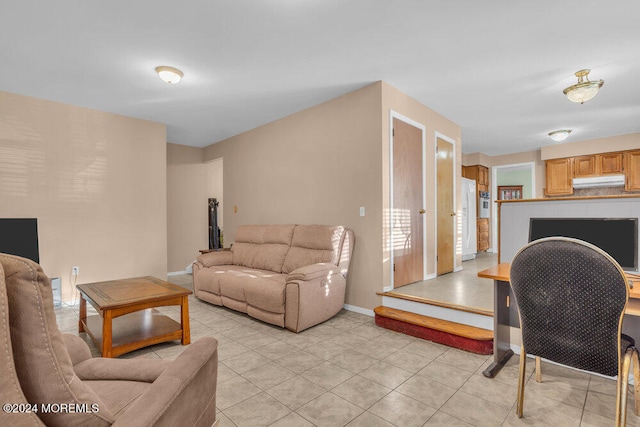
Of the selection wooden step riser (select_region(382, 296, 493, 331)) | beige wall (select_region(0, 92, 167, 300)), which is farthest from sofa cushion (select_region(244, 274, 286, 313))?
beige wall (select_region(0, 92, 167, 300))

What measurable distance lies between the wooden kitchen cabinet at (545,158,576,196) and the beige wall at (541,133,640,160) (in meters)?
0.13

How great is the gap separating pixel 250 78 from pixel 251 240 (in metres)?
2.18

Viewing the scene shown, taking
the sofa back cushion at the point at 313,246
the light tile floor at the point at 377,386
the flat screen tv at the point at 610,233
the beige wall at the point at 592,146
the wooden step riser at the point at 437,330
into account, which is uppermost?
the beige wall at the point at 592,146

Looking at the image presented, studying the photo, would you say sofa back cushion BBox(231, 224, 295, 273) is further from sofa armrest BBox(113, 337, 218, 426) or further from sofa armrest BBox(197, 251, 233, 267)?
sofa armrest BBox(113, 337, 218, 426)

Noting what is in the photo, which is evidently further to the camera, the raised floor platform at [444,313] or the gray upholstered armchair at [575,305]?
the raised floor platform at [444,313]

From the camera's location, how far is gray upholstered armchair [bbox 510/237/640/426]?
137cm

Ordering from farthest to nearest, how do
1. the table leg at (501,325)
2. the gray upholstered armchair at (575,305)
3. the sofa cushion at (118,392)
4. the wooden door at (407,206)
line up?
the wooden door at (407,206) → the table leg at (501,325) → the gray upholstered armchair at (575,305) → the sofa cushion at (118,392)

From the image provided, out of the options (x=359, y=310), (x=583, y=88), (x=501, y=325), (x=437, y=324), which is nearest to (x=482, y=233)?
(x=583, y=88)

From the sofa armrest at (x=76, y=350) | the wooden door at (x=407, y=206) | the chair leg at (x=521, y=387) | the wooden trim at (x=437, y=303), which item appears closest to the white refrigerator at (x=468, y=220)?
the wooden door at (x=407, y=206)

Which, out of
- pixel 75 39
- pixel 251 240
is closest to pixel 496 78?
pixel 251 240

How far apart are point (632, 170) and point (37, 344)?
7.66 meters

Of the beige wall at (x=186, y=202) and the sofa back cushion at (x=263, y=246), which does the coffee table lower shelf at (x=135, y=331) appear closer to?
the sofa back cushion at (x=263, y=246)

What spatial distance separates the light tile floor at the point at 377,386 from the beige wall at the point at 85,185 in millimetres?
1644

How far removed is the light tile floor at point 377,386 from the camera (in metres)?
1.71
